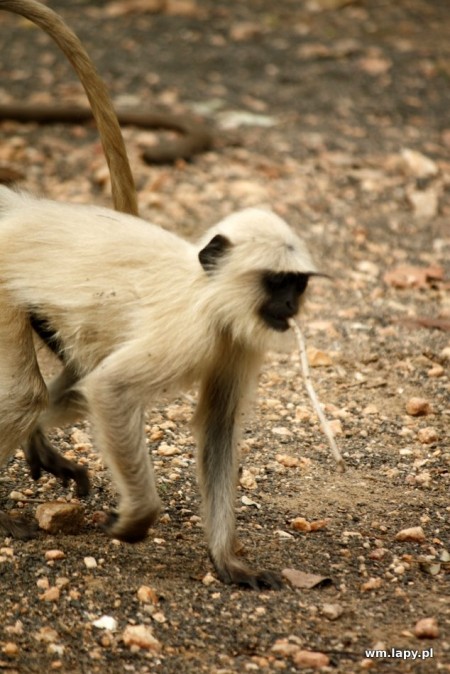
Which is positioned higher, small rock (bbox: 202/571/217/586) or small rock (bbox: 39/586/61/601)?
small rock (bbox: 39/586/61/601)

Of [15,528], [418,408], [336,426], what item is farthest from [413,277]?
[15,528]

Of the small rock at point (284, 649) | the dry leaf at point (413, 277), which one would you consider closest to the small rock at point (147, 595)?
the small rock at point (284, 649)

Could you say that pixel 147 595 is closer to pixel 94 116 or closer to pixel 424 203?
pixel 94 116

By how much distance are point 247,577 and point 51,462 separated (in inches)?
43.3

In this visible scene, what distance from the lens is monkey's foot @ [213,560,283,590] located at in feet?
13.1

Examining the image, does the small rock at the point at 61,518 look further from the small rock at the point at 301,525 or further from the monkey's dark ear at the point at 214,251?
the monkey's dark ear at the point at 214,251

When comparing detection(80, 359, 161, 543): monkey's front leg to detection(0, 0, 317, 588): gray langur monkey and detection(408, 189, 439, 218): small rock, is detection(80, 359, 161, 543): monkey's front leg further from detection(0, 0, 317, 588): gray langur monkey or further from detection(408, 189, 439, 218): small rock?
detection(408, 189, 439, 218): small rock

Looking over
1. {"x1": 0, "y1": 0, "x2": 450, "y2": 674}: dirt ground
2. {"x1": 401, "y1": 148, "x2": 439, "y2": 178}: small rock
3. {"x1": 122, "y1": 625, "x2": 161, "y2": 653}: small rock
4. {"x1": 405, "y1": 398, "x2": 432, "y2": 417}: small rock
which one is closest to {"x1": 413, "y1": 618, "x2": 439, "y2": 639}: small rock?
{"x1": 0, "y1": 0, "x2": 450, "y2": 674}: dirt ground

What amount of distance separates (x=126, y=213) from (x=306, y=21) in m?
8.48

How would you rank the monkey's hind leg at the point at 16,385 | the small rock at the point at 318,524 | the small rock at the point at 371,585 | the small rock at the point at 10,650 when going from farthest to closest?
the small rock at the point at 318,524 < the monkey's hind leg at the point at 16,385 < the small rock at the point at 371,585 < the small rock at the point at 10,650

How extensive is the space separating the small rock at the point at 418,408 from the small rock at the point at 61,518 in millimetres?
2024

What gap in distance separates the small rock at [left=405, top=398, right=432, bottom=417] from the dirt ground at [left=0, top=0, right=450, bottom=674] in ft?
0.04

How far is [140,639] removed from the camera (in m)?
3.50

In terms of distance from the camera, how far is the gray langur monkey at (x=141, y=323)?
3.85 metres
